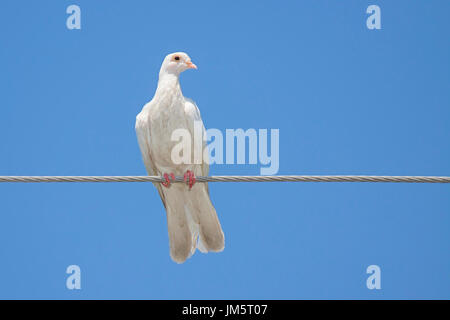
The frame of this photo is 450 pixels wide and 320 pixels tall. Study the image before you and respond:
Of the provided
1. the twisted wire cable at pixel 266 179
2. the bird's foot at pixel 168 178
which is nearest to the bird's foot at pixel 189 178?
the bird's foot at pixel 168 178

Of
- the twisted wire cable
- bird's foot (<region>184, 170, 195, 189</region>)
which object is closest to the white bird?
bird's foot (<region>184, 170, 195, 189</region>)

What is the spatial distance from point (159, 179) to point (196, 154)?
55.1 inches

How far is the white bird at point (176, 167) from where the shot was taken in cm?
646

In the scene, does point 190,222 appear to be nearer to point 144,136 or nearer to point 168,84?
point 144,136

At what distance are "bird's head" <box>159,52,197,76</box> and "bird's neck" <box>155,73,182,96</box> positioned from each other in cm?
6

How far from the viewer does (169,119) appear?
6.44 metres

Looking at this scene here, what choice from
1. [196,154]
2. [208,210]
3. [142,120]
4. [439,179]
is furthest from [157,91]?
[439,179]

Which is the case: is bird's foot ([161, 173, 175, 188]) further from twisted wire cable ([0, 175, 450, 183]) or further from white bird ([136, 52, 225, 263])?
twisted wire cable ([0, 175, 450, 183])

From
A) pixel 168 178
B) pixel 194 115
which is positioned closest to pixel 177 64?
pixel 194 115

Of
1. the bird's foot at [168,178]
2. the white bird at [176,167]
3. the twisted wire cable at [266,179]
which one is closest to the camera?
the twisted wire cable at [266,179]

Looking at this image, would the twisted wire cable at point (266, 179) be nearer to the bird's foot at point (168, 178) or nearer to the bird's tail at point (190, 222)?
the bird's foot at point (168, 178)

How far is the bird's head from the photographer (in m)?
6.84

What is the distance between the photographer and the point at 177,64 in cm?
685

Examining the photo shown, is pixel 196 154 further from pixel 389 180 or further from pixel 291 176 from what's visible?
pixel 389 180
